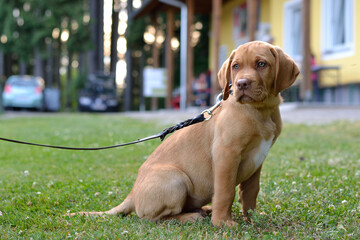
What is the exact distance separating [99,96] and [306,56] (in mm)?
16955

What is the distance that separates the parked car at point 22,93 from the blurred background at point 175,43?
0.19ft

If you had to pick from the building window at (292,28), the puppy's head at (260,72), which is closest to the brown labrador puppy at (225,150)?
the puppy's head at (260,72)

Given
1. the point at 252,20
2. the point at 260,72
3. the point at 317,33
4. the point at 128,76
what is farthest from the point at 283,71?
the point at 128,76

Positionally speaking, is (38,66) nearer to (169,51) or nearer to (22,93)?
(22,93)

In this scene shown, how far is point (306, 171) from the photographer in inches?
214

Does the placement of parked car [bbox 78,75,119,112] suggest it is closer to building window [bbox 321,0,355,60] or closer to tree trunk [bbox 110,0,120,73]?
tree trunk [bbox 110,0,120,73]

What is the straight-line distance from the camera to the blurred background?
1341 cm

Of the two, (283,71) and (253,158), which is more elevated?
(283,71)

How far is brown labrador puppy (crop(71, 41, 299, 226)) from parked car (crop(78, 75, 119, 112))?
23.3m

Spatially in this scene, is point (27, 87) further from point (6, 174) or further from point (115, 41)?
point (6, 174)

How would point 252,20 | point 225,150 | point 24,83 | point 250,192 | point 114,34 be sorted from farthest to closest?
1. point 114,34
2. point 24,83
3. point 252,20
4. point 250,192
5. point 225,150

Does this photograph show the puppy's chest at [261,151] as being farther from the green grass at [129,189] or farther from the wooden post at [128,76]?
the wooden post at [128,76]

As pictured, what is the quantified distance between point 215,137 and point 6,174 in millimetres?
3586

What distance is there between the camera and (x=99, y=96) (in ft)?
87.4
